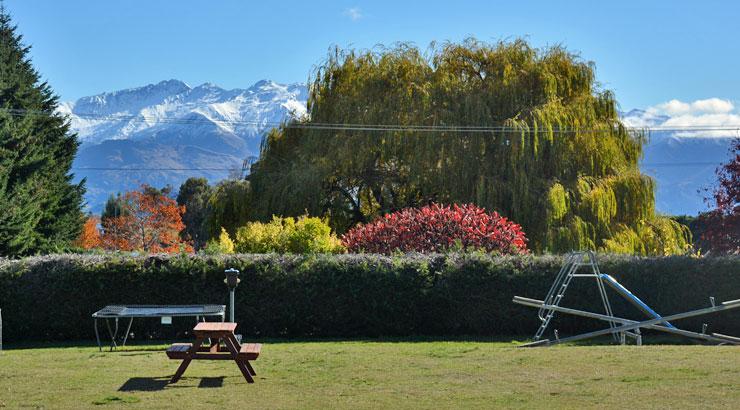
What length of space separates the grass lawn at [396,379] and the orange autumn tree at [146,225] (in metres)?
42.7

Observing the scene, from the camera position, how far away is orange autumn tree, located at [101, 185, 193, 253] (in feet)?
189

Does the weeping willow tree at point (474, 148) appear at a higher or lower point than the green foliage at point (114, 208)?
higher

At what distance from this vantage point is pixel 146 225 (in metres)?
58.4

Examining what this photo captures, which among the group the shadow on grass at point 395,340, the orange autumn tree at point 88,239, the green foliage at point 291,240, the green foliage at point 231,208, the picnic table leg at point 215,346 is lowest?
the shadow on grass at point 395,340

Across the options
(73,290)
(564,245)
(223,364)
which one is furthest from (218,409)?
(564,245)

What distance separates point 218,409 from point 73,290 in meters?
9.33

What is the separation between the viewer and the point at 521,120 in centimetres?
3008

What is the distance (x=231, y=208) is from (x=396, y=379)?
2085 cm

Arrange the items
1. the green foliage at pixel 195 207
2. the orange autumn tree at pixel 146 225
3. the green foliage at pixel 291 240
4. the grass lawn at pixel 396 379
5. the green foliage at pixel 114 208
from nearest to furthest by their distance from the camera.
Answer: the grass lawn at pixel 396 379 → the green foliage at pixel 291 240 → the orange autumn tree at pixel 146 225 → the green foliage at pixel 195 207 → the green foliage at pixel 114 208

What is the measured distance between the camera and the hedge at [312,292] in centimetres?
1812

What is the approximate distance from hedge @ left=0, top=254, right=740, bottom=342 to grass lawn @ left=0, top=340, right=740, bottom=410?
9.14ft

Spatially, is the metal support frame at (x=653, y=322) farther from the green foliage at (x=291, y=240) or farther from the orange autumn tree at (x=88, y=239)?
the orange autumn tree at (x=88, y=239)

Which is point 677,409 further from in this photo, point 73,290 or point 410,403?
point 73,290

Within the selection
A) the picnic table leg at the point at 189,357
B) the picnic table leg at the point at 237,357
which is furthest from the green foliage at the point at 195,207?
the picnic table leg at the point at 237,357
